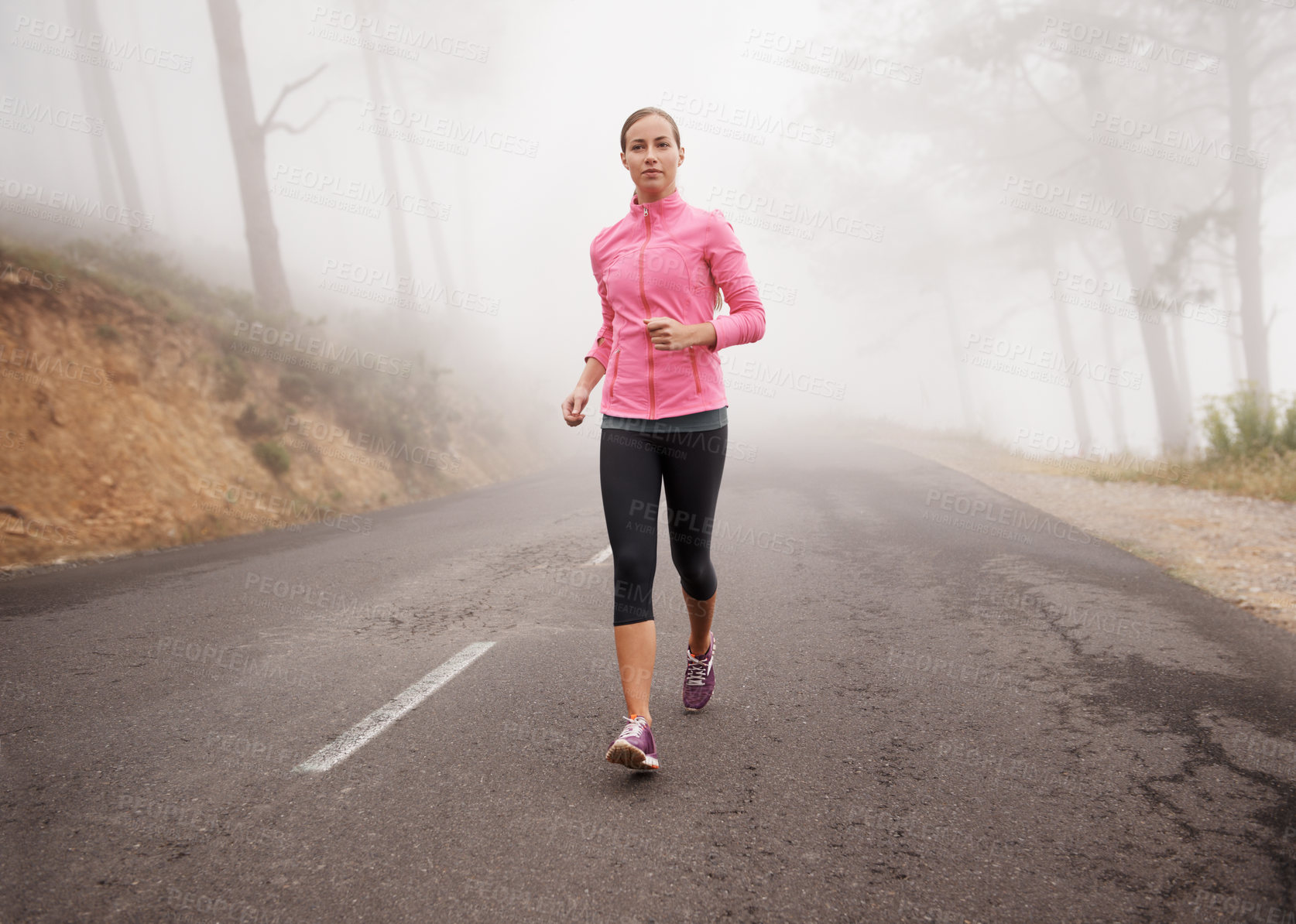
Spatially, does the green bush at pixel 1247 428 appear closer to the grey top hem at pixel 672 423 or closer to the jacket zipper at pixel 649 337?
the grey top hem at pixel 672 423

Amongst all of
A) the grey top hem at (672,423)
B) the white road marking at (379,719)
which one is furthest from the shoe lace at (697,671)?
the white road marking at (379,719)

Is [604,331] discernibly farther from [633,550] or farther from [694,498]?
Result: [633,550]

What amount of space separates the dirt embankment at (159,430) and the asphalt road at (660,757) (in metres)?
2.07

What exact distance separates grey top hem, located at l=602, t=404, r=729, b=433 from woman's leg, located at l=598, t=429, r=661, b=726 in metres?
0.04

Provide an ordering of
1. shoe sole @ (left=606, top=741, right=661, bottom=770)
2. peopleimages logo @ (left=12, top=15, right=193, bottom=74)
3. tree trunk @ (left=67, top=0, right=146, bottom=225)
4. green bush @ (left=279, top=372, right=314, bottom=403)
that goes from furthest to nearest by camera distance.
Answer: tree trunk @ (left=67, top=0, right=146, bottom=225) → peopleimages logo @ (left=12, top=15, right=193, bottom=74) → green bush @ (left=279, top=372, right=314, bottom=403) → shoe sole @ (left=606, top=741, right=661, bottom=770)

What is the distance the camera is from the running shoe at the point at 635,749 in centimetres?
262

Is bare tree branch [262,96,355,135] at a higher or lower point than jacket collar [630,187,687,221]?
higher

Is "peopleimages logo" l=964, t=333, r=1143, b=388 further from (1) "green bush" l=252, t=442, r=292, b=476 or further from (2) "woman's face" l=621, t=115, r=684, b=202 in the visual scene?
(2) "woman's face" l=621, t=115, r=684, b=202

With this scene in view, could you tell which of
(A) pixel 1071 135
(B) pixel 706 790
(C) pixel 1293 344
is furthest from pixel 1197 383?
(B) pixel 706 790

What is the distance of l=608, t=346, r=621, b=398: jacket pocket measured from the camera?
295 centimetres

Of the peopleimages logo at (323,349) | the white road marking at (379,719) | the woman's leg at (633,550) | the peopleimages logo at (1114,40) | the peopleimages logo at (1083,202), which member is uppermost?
the peopleimages logo at (1114,40)

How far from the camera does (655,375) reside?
288cm

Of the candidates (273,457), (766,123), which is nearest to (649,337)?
(273,457)

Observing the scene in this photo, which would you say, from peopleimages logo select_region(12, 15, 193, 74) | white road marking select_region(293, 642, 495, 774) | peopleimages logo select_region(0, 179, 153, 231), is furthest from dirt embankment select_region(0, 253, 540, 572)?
peopleimages logo select_region(12, 15, 193, 74)
